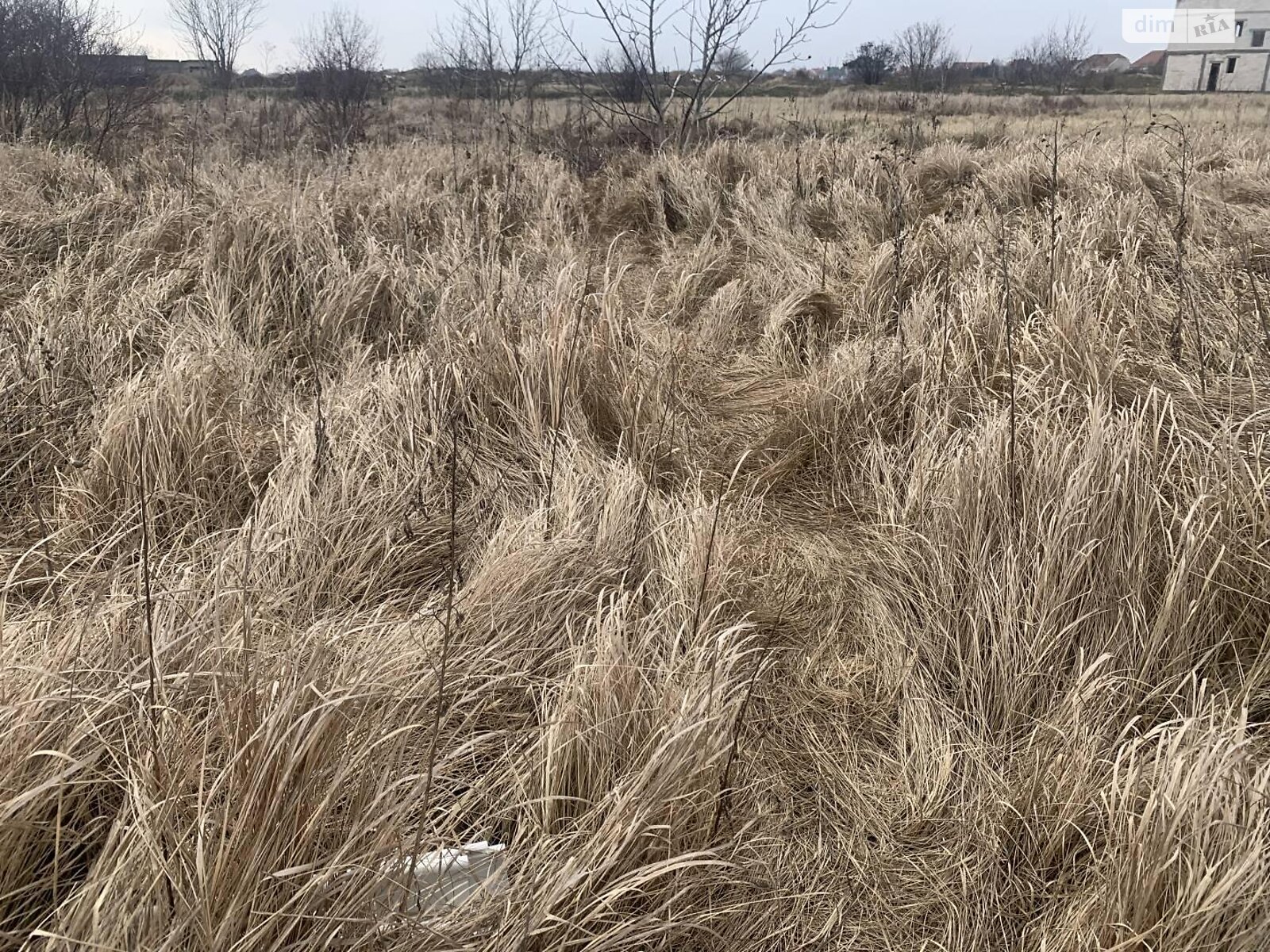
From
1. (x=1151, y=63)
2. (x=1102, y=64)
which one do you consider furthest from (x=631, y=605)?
(x=1151, y=63)

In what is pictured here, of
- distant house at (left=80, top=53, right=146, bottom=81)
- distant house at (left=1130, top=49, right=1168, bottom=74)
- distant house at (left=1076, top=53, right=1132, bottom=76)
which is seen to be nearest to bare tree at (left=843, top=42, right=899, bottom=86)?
distant house at (left=1076, top=53, right=1132, bottom=76)

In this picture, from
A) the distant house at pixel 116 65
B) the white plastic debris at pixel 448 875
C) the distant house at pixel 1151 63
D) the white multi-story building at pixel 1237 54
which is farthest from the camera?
the distant house at pixel 1151 63

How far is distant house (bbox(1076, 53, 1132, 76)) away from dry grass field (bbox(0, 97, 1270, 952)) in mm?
44528

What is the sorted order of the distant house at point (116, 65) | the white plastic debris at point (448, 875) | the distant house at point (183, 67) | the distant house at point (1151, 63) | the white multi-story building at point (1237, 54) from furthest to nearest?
the distant house at point (1151, 63)
the white multi-story building at point (1237, 54)
the distant house at point (183, 67)
the distant house at point (116, 65)
the white plastic debris at point (448, 875)

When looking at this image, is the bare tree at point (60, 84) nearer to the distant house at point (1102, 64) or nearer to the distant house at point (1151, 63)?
the distant house at point (1102, 64)

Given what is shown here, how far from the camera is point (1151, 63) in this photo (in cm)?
6009

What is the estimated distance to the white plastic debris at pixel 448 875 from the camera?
1.07 metres

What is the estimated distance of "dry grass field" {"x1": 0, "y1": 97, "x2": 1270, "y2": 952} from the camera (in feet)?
3.58

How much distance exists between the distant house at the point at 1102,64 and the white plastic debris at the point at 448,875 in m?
46.5

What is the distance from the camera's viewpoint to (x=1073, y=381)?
97.0 inches

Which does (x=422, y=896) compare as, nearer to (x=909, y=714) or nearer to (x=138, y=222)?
(x=909, y=714)

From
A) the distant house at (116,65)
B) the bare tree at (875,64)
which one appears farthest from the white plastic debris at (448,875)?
the bare tree at (875,64)

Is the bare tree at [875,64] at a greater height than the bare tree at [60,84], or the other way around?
the bare tree at [875,64]

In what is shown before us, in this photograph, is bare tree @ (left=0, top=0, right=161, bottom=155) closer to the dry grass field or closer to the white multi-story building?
the dry grass field
